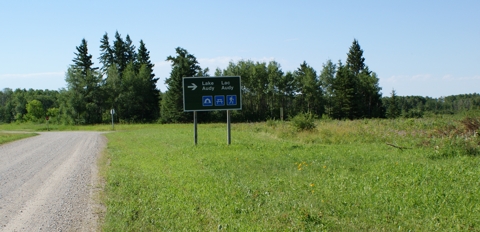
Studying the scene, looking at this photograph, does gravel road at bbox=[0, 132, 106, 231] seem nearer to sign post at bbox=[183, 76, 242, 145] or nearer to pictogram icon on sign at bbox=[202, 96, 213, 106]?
sign post at bbox=[183, 76, 242, 145]

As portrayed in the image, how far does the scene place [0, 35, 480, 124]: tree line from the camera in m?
67.1

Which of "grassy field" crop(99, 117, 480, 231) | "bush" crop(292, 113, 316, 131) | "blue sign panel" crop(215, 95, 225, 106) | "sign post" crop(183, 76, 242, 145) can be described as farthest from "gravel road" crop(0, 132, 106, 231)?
"bush" crop(292, 113, 316, 131)

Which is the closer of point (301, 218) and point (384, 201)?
point (301, 218)

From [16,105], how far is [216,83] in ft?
380

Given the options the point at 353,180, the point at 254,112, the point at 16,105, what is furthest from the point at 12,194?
the point at 16,105

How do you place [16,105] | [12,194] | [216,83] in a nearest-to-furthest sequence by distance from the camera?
[12,194], [216,83], [16,105]

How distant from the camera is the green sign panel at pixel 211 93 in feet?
63.1

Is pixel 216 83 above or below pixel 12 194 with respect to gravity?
above

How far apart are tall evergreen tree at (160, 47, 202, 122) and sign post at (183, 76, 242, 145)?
4591cm

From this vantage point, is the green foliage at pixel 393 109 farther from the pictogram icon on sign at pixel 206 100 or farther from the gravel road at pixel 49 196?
the gravel road at pixel 49 196

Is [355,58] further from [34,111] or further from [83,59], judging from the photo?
[34,111]

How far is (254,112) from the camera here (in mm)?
74688

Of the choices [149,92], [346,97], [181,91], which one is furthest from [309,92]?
[149,92]

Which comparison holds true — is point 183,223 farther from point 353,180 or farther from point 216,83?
point 216,83
